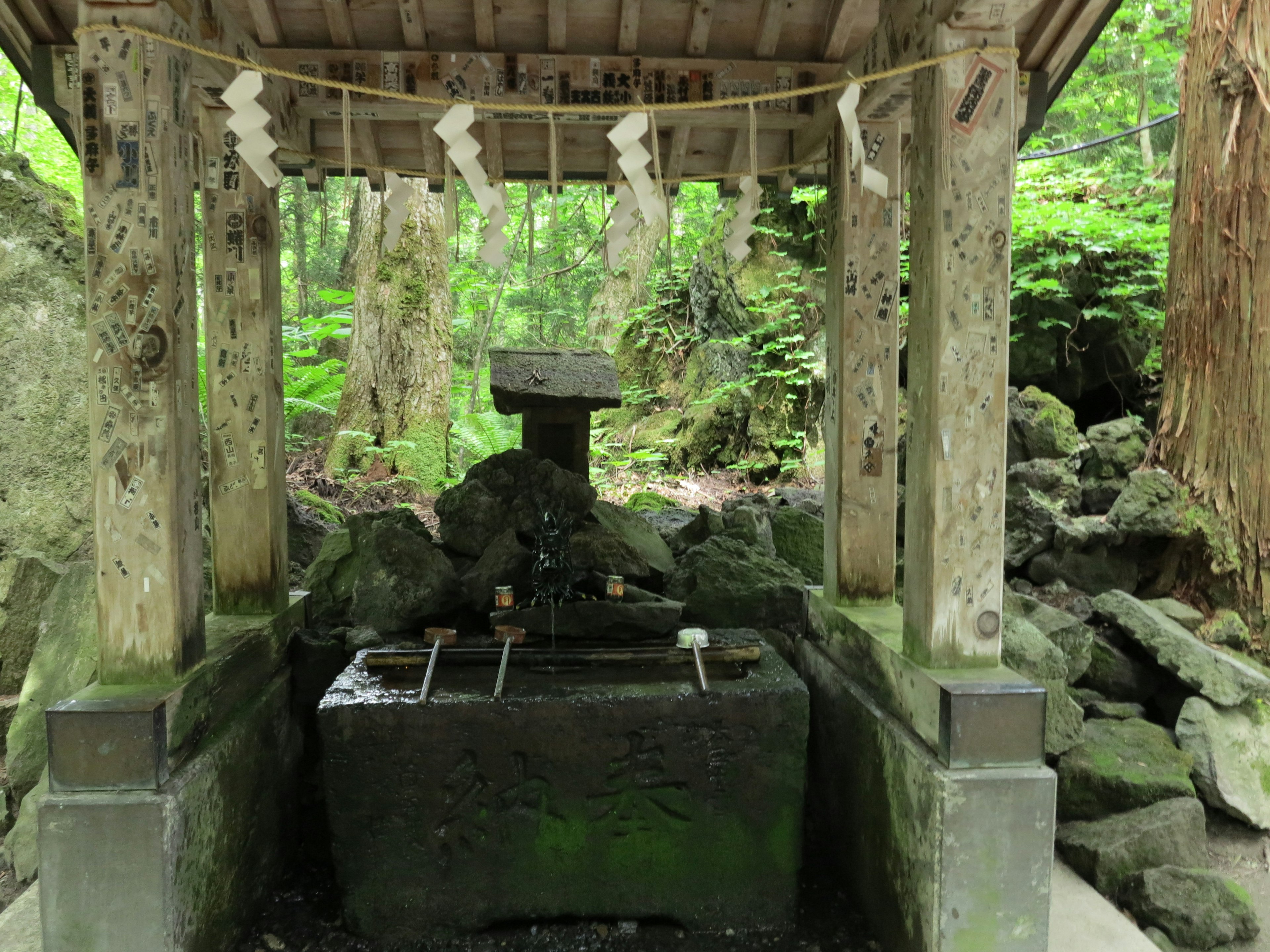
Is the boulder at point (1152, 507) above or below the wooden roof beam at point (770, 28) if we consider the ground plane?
below

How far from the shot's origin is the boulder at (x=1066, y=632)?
5289mm

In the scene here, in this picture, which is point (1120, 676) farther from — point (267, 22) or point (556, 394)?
point (267, 22)

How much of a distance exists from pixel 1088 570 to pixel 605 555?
4.31 meters

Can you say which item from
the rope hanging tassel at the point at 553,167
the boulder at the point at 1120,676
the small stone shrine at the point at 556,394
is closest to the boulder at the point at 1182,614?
the boulder at the point at 1120,676

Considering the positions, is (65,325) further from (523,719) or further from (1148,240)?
(1148,240)

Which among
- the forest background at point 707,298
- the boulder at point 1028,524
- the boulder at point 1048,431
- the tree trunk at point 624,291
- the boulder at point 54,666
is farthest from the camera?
the tree trunk at point 624,291

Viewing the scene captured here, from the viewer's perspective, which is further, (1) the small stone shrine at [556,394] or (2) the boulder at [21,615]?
(2) the boulder at [21,615]

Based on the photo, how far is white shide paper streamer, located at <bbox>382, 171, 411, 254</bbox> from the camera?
3844mm

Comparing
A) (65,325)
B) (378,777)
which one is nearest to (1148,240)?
(378,777)

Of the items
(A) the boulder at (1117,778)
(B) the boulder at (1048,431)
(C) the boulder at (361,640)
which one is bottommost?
(A) the boulder at (1117,778)

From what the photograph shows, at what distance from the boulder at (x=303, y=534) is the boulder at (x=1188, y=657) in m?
5.83

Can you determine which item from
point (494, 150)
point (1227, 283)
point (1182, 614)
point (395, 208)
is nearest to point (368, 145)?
point (494, 150)

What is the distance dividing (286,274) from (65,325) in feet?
31.7

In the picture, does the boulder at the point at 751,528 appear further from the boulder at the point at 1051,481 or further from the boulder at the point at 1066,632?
the boulder at the point at 1051,481
